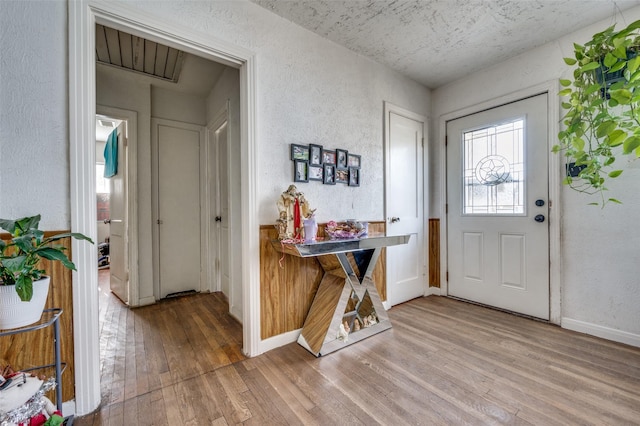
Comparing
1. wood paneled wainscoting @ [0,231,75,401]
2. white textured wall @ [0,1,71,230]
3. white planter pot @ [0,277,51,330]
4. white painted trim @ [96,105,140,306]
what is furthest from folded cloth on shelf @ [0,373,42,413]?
white painted trim @ [96,105,140,306]

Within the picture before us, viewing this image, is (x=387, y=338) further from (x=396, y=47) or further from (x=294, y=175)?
(x=396, y=47)

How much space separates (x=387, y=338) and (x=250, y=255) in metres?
1.28

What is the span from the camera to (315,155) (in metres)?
2.26

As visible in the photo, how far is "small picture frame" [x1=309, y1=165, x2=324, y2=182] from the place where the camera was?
7.36 feet

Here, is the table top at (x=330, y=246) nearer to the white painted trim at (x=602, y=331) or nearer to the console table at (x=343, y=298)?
the console table at (x=343, y=298)

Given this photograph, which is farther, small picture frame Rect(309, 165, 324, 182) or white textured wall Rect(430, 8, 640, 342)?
small picture frame Rect(309, 165, 324, 182)

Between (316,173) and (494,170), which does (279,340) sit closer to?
(316,173)

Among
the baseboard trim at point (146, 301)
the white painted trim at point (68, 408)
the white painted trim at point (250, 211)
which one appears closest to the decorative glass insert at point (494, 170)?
the white painted trim at point (250, 211)

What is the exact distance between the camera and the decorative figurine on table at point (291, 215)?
76.4 inches

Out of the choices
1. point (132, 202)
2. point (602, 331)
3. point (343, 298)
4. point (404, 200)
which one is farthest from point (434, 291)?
point (132, 202)

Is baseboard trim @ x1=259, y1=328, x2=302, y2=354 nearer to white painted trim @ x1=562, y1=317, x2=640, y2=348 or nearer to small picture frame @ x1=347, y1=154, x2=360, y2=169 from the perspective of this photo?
small picture frame @ x1=347, y1=154, x2=360, y2=169

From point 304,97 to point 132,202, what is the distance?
2.22 m

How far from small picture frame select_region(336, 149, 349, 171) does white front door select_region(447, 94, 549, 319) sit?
57.9 inches

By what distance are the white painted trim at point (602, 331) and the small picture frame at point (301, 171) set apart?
255cm
